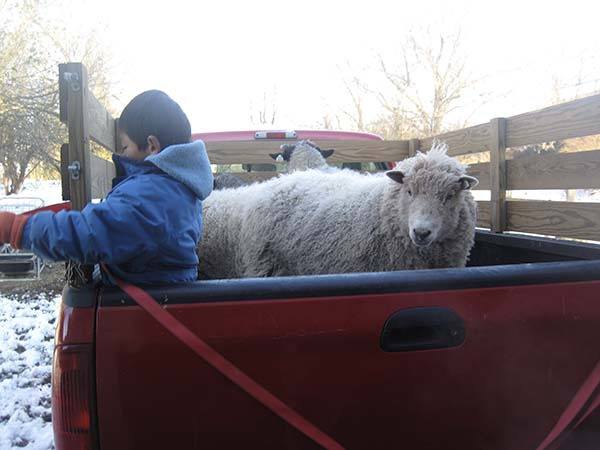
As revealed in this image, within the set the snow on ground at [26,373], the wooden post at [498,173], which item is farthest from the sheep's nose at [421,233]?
the snow on ground at [26,373]

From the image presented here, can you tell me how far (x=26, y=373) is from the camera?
4.89 metres

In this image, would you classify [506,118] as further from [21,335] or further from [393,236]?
[21,335]

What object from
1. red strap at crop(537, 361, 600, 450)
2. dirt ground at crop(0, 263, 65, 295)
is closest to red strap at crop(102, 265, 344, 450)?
red strap at crop(537, 361, 600, 450)

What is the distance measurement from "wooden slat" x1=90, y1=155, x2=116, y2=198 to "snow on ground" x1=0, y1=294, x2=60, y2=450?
2197 millimetres

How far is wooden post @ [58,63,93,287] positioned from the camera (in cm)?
169

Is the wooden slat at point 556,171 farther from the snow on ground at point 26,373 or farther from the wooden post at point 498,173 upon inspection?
the snow on ground at point 26,373

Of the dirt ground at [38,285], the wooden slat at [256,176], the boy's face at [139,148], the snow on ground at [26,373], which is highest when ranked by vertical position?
the wooden slat at [256,176]

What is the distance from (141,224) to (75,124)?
16.4 inches

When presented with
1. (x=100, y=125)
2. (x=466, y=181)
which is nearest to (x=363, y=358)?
(x=100, y=125)

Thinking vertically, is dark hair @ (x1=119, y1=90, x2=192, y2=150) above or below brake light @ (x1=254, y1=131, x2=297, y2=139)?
below

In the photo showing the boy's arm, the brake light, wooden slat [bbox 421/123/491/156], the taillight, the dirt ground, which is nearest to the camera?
the taillight

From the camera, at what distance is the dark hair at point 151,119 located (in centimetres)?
207

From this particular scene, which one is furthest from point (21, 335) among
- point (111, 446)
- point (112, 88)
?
point (112, 88)

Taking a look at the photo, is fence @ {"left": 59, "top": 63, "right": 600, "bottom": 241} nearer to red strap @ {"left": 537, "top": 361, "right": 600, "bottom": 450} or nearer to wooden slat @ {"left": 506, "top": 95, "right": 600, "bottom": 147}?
wooden slat @ {"left": 506, "top": 95, "right": 600, "bottom": 147}
